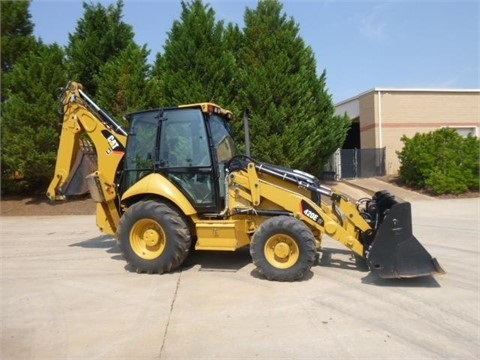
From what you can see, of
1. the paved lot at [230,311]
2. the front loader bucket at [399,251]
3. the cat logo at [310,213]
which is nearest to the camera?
the paved lot at [230,311]

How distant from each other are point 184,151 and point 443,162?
14852mm

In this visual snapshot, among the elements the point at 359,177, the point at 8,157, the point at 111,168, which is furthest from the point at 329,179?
the point at 111,168

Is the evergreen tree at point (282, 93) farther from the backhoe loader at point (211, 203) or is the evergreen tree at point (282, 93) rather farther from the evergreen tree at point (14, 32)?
the evergreen tree at point (14, 32)

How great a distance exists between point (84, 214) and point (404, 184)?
13968 mm

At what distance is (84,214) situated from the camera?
14484 millimetres

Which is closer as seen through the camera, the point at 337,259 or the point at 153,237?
the point at 153,237

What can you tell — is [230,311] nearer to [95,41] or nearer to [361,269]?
[361,269]

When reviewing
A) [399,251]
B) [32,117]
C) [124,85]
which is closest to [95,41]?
[124,85]

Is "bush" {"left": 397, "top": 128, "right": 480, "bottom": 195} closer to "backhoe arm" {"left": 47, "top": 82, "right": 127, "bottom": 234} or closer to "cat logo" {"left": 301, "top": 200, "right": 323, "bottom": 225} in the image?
"cat logo" {"left": 301, "top": 200, "right": 323, "bottom": 225}

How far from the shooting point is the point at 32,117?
49.8ft

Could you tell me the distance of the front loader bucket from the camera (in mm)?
5355

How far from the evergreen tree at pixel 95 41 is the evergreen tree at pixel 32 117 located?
3.78 ft

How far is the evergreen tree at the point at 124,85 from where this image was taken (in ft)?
51.0

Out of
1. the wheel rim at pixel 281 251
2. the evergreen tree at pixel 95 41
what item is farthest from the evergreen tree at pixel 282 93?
the wheel rim at pixel 281 251
